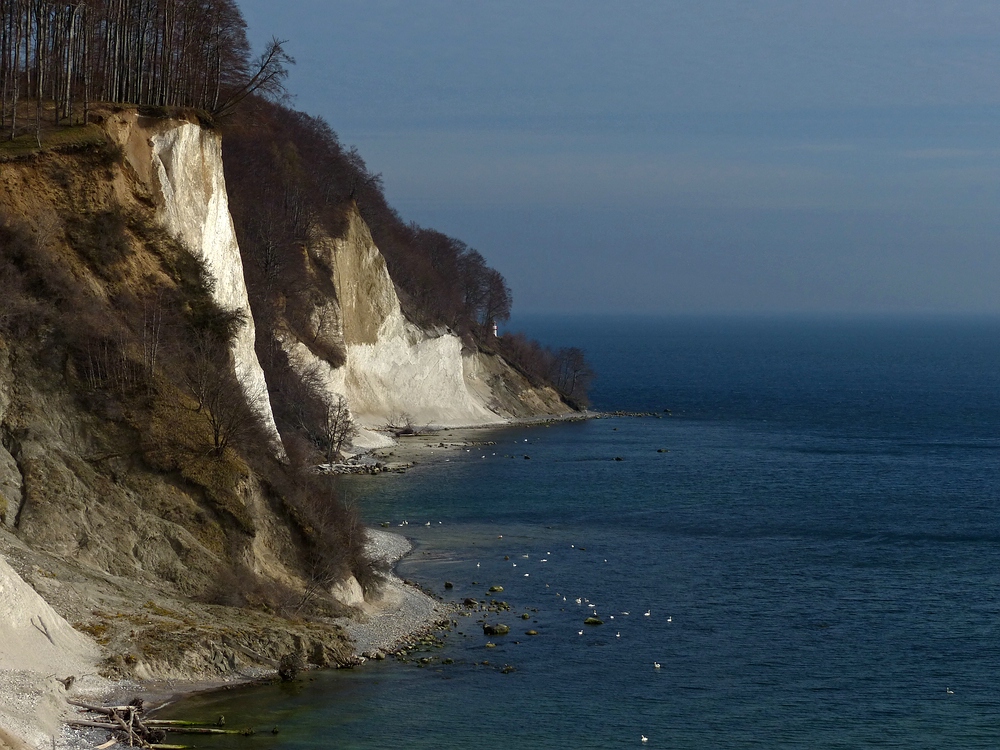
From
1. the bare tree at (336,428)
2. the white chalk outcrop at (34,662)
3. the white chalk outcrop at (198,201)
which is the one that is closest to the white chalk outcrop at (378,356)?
the bare tree at (336,428)

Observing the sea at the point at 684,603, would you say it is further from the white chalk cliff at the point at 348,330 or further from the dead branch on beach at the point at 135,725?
the white chalk cliff at the point at 348,330

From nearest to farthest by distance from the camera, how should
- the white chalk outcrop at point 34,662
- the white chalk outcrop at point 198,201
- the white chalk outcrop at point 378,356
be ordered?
1. the white chalk outcrop at point 34,662
2. the white chalk outcrop at point 198,201
3. the white chalk outcrop at point 378,356

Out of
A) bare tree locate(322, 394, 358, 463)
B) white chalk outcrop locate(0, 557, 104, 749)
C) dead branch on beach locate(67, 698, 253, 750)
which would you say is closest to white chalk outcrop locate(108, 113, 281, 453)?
white chalk outcrop locate(0, 557, 104, 749)

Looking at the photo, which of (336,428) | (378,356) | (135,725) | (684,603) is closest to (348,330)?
(378,356)

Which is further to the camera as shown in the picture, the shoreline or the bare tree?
the bare tree

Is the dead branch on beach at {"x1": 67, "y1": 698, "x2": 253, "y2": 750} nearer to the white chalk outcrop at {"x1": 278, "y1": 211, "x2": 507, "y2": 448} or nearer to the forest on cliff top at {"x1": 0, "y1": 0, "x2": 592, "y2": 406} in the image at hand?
the forest on cliff top at {"x1": 0, "y1": 0, "x2": 592, "y2": 406}

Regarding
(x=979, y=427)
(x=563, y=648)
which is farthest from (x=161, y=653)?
(x=979, y=427)
